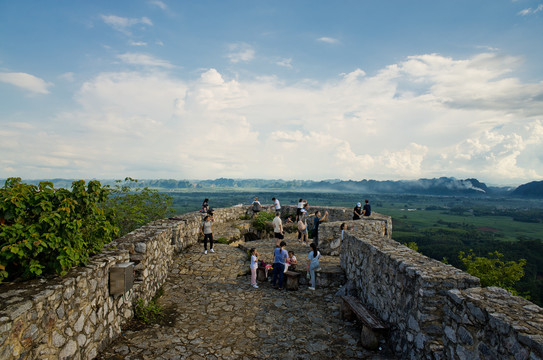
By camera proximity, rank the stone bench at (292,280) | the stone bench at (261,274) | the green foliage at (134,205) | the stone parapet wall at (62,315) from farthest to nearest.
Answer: the green foliage at (134,205) → the stone bench at (261,274) → the stone bench at (292,280) → the stone parapet wall at (62,315)

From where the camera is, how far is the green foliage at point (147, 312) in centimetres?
700

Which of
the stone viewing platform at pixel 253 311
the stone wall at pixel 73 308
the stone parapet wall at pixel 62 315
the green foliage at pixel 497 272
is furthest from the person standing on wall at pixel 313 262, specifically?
the green foliage at pixel 497 272

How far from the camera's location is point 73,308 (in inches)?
185

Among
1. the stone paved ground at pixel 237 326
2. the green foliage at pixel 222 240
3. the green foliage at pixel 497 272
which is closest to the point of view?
the stone paved ground at pixel 237 326

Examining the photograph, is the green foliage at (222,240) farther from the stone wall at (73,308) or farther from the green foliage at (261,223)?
the stone wall at (73,308)

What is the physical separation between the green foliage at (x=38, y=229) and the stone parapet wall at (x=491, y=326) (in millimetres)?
5991

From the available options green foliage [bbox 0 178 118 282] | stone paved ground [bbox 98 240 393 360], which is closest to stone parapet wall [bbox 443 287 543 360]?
stone paved ground [bbox 98 240 393 360]

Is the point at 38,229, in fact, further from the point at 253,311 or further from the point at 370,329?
the point at 370,329

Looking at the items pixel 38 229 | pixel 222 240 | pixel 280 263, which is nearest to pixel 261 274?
pixel 280 263

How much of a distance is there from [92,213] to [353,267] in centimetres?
738

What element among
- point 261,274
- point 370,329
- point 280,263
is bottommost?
point 261,274

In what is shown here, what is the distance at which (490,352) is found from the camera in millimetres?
3672

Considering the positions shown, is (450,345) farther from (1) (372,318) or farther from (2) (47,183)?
(2) (47,183)

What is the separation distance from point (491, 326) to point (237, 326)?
5.29 meters
